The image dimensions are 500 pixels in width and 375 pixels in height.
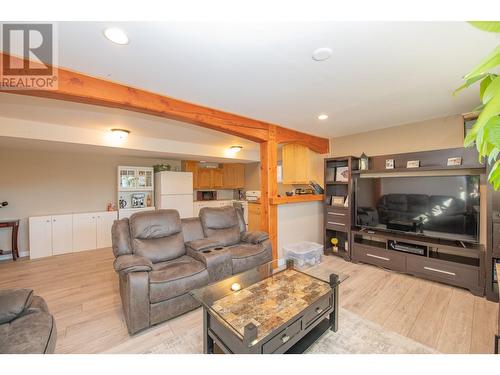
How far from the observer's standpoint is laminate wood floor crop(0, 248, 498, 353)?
5.74ft

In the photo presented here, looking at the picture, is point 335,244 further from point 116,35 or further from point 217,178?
point 116,35

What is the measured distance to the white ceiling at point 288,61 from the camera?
134 cm

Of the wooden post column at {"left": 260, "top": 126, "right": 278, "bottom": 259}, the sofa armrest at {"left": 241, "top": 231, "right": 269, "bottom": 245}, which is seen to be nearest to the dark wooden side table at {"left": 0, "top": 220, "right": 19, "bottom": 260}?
the sofa armrest at {"left": 241, "top": 231, "right": 269, "bottom": 245}

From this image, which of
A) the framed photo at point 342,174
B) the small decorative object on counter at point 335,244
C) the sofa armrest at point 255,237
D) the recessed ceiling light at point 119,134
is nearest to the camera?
the sofa armrest at point 255,237

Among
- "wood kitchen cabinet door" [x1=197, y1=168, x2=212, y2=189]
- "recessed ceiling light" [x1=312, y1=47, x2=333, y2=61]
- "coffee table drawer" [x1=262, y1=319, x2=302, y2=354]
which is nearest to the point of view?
"coffee table drawer" [x1=262, y1=319, x2=302, y2=354]

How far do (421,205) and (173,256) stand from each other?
340 centimetres

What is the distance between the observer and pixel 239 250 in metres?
2.84

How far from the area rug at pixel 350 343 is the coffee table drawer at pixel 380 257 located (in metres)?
1.45

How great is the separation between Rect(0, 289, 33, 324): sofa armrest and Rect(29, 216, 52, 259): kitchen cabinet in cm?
313

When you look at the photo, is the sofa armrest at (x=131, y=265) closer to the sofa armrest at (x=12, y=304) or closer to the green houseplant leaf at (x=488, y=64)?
the sofa armrest at (x=12, y=304)

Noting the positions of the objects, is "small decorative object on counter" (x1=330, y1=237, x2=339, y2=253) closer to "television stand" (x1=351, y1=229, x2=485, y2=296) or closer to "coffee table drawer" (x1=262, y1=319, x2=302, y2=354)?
"television stand" (x1=351, y1=229, x2=485, y2=296)

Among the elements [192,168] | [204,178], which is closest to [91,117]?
[192,168]

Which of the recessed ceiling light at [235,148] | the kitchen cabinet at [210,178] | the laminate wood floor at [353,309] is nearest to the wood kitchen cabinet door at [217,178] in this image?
the kitchen cabinet at [210,178]
